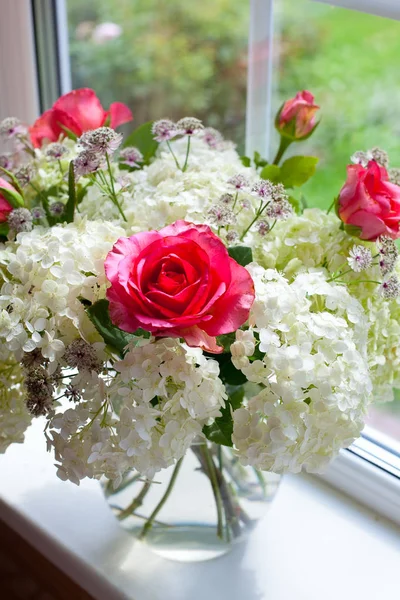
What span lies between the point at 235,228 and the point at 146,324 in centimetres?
19

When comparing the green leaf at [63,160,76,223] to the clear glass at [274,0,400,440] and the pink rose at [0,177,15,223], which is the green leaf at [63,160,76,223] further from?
the clear glass at [274,0,400,440]

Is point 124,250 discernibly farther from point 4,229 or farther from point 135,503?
point 135,503

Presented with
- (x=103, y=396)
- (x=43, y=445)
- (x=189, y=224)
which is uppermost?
(x=189, y=224)

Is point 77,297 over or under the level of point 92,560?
over

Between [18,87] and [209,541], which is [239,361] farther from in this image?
[18,87]

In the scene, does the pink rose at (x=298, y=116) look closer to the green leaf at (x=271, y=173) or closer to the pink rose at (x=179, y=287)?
the green leaf at (x=271, y=173)

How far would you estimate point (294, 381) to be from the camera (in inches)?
20.1

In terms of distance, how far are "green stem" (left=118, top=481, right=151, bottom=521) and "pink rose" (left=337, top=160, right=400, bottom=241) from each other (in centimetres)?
35

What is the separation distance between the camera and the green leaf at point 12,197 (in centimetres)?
65

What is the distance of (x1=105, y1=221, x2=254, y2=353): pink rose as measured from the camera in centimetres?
48

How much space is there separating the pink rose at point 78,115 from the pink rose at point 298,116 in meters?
0.17

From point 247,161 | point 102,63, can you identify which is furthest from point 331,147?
point 102,63

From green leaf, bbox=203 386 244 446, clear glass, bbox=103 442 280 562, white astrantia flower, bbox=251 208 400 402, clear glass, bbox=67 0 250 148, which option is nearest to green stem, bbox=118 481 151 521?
clear glass, bbox=103 442 280 562

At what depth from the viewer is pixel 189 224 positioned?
0.53 m
